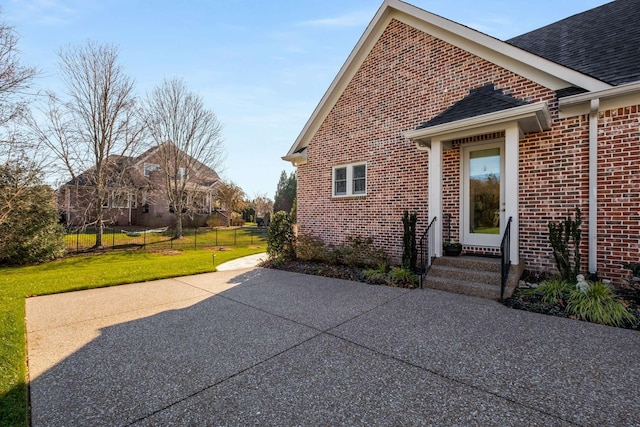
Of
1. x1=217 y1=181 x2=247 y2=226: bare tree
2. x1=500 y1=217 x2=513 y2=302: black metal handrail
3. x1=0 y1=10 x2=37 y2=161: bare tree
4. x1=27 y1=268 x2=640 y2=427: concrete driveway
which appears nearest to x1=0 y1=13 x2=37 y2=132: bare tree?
x1=0 y1=10 x2=37 y2=161: bare tree

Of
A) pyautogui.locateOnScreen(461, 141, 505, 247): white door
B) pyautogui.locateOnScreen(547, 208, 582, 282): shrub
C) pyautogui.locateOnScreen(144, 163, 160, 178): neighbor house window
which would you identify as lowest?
pyautogui.locateOnScreen(547, 208, 582, 282): shrub

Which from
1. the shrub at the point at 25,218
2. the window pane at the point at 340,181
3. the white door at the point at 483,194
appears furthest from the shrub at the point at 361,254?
the shrub at the point at 25,218

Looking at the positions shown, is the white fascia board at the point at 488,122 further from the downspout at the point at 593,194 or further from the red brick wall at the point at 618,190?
the red brick wall at the point at 618,190

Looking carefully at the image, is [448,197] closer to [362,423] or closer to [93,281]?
[362,423]

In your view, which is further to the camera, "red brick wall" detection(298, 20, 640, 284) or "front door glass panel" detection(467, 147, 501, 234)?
"front door glass panel" detection(467, 147, 501, 234)

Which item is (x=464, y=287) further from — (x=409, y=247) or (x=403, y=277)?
(x=409, y=247)

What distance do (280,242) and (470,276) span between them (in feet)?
18.6

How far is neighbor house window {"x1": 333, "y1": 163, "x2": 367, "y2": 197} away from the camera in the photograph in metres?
8.83

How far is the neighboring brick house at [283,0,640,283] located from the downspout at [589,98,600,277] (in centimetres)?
2

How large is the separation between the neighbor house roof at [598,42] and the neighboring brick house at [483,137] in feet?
0.13

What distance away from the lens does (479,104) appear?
620 centimetres

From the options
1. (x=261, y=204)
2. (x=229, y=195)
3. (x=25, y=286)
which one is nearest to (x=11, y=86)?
(x=25, y=286)

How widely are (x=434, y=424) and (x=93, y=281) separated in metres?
7.93

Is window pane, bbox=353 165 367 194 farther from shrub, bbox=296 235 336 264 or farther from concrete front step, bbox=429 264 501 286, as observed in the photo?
concrete front step, bbox=429 264 501 286
